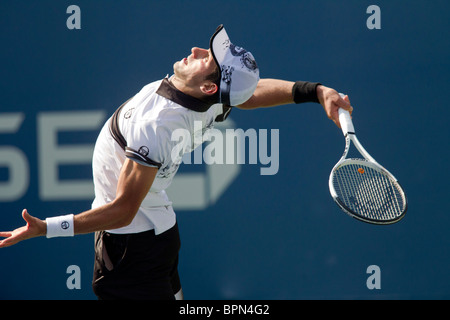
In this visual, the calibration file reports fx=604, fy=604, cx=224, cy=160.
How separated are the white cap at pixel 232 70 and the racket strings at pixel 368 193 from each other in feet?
1.72

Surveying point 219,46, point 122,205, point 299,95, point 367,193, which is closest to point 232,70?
point 219,46

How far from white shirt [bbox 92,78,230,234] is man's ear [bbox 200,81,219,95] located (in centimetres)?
5

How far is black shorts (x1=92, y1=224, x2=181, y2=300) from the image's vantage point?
7.99ft

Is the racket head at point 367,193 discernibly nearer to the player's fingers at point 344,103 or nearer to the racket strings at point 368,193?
the racket strings at point 368,193

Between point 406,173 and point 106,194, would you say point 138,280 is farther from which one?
point 406,173

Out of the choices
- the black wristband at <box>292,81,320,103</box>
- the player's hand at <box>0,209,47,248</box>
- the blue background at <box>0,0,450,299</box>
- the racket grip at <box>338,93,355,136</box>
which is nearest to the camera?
the player's hand at <box>0,209,47,248</box>

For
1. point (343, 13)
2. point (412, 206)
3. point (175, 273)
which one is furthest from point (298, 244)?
point (343, 13)

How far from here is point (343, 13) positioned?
3.46 m

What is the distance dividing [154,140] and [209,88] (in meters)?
0.30

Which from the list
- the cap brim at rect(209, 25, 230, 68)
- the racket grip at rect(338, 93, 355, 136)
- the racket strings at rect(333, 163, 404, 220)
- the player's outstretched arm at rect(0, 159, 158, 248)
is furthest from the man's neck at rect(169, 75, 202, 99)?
the racket strings at rect(333, 163, 404, 220)

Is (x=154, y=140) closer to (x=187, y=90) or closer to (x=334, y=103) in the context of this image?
(x=187, y=90)

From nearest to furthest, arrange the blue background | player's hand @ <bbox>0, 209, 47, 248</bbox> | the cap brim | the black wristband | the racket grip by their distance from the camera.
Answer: player's hand @ <bbox>0, 209, 47, 248</bbox> < the cap brim < the racket grip < the black wristband < the blue background

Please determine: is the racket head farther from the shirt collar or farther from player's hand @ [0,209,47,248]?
player's hand @ [0,209,47,248]
